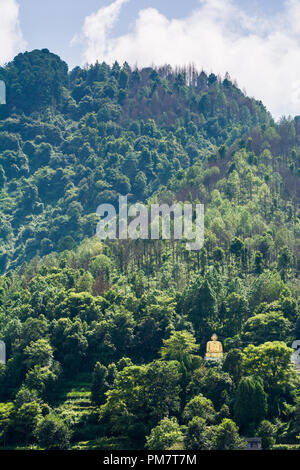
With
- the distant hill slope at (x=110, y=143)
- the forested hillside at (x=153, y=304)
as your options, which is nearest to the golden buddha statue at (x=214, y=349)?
the forested hillside at (x=153, y=304)

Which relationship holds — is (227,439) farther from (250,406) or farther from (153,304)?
(153,304)

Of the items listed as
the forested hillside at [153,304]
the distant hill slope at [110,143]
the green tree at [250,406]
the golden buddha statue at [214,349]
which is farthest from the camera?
the distant hill slope at [110,143]

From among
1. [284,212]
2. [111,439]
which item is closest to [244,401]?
[111,439]

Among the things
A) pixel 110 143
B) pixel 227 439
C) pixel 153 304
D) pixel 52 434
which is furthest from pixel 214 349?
pixel 110 143

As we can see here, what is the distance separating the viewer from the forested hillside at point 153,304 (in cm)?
5234

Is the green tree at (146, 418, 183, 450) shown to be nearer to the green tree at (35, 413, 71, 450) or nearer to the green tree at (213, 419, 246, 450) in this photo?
the green tree at (213, 419, 246, 450)

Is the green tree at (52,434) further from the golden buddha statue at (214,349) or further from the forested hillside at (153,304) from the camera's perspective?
the golden buddha statue at (214,349)

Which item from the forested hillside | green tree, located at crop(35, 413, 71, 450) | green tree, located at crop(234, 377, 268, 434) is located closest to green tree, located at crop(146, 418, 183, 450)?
the forested hillside

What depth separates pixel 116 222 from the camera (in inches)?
4038

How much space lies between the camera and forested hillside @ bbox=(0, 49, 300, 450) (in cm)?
5234

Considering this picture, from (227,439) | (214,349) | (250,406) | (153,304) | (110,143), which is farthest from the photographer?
(110,143)

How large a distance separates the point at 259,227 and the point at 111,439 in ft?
150

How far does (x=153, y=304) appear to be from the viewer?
218ft

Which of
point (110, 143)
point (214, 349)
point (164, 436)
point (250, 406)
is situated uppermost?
point (110, 143)
